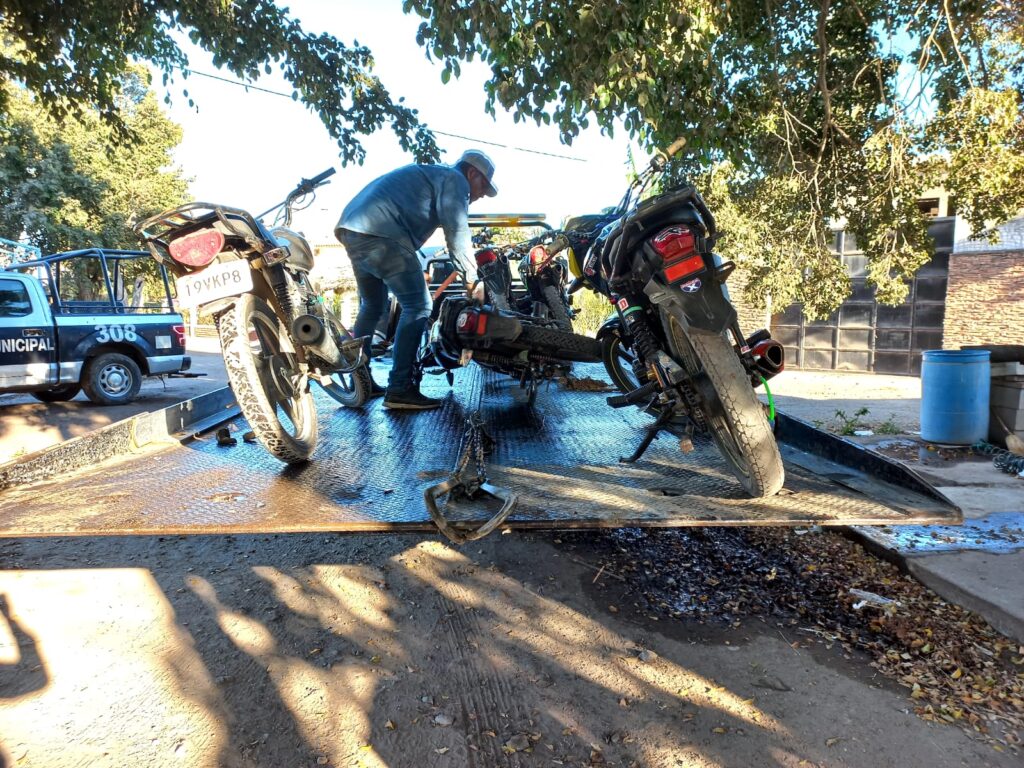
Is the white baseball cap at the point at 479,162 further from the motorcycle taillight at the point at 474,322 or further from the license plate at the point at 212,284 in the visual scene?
the license plate at the point at 212,284

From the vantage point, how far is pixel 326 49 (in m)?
6.26

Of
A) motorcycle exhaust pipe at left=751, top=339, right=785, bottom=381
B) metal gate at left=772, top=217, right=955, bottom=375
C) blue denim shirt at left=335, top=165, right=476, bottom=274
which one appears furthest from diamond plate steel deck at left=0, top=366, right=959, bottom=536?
metal gate at left=772, top=217, right=955, bottom=375

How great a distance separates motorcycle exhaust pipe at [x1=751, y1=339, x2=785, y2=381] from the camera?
2500 mm

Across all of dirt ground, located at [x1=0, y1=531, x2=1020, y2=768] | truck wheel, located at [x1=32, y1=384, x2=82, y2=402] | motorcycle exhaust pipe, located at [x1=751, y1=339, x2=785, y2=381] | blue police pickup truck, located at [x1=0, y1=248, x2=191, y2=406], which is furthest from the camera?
truck wheel, located at [x1=32, y1=384, x2=82, y2=402]

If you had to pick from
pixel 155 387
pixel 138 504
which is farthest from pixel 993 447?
pixel 155 387

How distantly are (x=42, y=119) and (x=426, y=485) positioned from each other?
2297cm

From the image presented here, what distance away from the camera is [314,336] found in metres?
3.19

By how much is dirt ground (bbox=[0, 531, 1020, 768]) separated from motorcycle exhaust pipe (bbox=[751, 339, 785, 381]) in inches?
Result: 42.2

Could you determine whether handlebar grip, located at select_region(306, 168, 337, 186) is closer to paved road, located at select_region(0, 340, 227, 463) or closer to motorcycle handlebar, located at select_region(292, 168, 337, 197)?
motorcycle handlebar, located at select_region(292, 168, 337, 197)

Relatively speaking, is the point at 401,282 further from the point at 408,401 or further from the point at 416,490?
the point at 416,490

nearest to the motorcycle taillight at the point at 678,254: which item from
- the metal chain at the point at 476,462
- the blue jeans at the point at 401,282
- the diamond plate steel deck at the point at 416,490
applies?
the diamond plate steel deck at the point at 416,490

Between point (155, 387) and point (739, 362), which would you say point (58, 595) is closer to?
point (739, 362)

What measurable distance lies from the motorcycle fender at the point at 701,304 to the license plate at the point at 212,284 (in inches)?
69.6

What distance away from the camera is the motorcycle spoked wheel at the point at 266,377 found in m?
2.66
